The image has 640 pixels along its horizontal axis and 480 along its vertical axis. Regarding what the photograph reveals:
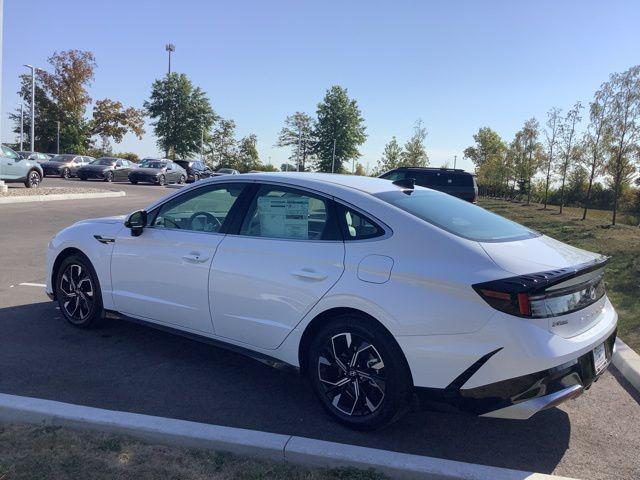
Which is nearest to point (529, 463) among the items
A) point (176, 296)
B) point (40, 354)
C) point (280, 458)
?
point (280, 458)

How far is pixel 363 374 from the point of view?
A: 349cm

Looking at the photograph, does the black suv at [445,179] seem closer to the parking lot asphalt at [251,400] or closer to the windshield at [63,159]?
the parking lot asphalt at [251,400]

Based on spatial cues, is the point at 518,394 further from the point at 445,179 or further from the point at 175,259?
the point at 445,179

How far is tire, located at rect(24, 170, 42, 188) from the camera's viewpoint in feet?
70.8

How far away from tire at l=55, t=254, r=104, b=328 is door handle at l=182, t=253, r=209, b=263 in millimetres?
1240

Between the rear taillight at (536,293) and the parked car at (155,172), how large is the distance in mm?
31938

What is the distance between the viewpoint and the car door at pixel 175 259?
4285 millimetres

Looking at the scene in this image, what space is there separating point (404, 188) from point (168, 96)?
57.3 metres

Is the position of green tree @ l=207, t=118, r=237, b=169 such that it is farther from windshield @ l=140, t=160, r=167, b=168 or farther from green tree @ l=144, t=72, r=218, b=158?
windshield @ l=140, t=160, r=167, b=168

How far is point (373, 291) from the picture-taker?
11.1 ft

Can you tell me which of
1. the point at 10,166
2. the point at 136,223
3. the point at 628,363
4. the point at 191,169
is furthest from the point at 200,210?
the point at 191,169

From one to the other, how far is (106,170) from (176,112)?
86.0 ft

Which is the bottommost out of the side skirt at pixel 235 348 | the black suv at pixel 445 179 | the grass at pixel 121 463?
the grass at pixel 121 463

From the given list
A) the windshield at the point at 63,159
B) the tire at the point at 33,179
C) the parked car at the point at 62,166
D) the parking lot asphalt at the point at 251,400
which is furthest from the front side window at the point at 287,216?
the windshield at the point at 63,159
